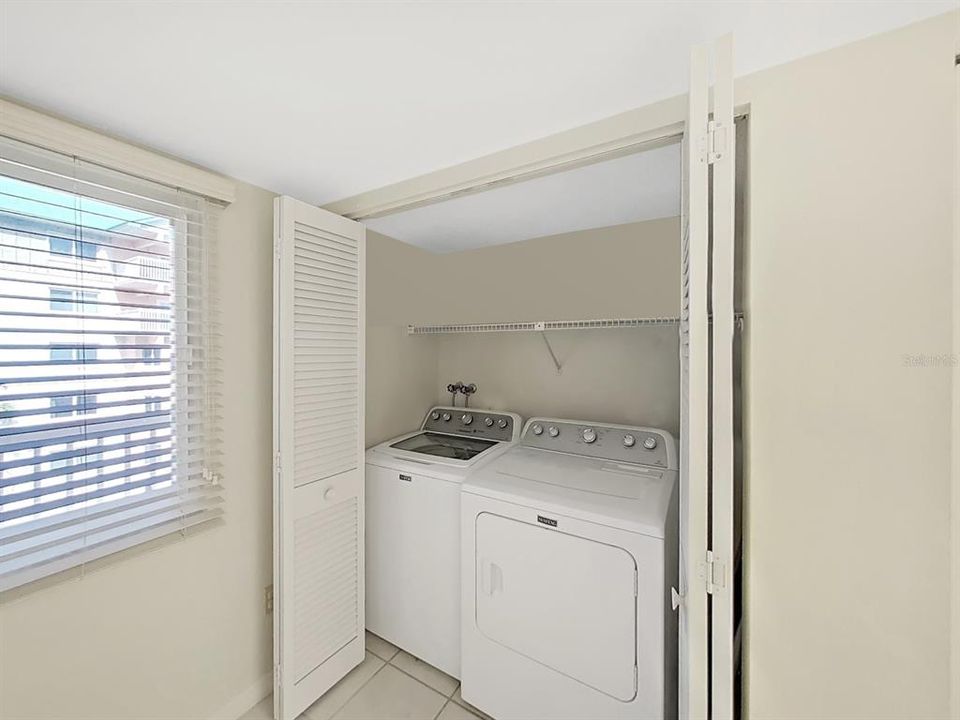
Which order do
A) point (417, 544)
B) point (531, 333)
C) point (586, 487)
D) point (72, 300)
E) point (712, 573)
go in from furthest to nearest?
point (531, 333), point (417, 544), point (586, 487), point (72, 300), point (712, 573)

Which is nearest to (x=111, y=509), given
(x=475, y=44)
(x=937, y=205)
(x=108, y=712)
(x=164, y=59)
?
(x=108, y=712)

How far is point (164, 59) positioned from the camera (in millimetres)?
984

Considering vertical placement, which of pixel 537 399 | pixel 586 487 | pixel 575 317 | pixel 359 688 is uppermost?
pixel 575 317

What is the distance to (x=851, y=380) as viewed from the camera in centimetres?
93

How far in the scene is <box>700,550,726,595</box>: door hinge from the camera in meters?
0.81

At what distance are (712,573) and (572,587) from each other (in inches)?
30.2

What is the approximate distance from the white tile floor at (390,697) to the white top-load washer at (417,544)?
0.08 m

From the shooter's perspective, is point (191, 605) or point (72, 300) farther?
point (191, 605)

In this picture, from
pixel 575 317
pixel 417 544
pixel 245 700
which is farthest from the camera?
pixel 575 317

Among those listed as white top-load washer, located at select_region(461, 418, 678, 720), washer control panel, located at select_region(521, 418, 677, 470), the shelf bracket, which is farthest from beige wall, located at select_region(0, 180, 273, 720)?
the shelf bracket

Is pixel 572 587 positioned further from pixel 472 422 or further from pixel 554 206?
pixel 554 206

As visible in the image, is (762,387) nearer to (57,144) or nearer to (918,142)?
(918,142)

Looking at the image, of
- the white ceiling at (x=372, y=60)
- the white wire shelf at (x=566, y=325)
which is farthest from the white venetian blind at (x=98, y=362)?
the white wire shelf at (x=566, y=325)

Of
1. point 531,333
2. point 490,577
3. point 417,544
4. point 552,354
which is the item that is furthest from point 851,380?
point 417,544
